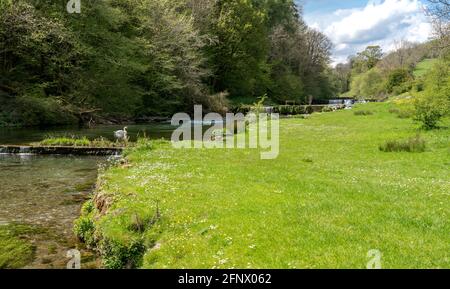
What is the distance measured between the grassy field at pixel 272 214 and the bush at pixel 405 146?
3.70 meters

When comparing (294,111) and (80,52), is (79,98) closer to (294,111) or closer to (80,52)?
(80,52)

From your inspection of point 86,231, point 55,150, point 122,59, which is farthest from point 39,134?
point 86,231

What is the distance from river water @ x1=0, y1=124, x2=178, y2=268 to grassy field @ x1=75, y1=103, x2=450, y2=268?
0.87 m

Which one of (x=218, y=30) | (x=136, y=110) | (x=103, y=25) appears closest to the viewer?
(x=103, y=25)

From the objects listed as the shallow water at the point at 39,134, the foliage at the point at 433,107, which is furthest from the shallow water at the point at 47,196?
the foliage at the point at 433,107

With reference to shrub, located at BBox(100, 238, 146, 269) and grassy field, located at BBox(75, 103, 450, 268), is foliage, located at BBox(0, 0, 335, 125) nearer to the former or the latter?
grassy field, located at BBox(75, 103, 450, 268)

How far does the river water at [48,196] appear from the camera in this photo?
531 inches

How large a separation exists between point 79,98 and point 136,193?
48.9m

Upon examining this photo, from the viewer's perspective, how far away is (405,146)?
27.8 metres

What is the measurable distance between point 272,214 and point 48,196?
38.0 ft

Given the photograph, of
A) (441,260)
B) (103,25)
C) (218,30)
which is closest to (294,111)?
(218,30)

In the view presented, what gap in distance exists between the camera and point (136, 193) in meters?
16.0

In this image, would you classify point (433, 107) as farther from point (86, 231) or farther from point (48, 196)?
point (86, 231)

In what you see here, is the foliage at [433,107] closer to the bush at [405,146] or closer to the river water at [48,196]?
the bush at [405,146]
